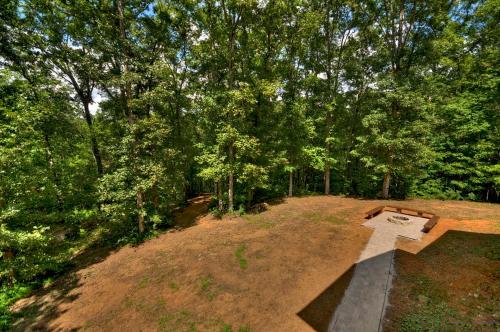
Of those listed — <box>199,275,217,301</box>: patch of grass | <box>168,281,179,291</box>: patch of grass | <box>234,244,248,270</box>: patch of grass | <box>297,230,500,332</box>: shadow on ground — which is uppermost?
<box>297,230,500,332</box>: shadow on ground

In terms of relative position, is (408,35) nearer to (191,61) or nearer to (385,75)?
(385,75)

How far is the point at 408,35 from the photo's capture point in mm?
14102

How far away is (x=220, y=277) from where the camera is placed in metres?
6.63

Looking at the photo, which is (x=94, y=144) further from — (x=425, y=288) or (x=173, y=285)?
(x=425, y=288)

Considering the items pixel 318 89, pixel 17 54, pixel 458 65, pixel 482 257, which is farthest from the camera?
pixel 318 89

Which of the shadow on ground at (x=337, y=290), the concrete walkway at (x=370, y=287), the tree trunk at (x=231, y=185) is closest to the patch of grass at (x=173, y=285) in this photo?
the shadow on ground at (x=337, y=290)

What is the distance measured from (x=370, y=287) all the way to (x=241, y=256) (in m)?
4.10

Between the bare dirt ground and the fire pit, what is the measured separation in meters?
1.00

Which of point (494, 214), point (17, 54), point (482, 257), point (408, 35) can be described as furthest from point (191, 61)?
point (494, 214)

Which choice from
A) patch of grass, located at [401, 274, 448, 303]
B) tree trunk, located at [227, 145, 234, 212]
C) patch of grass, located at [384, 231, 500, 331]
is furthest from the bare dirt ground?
tree trunk, located at [227, 145, 234, 212]

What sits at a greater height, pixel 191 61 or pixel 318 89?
pixel 191 61

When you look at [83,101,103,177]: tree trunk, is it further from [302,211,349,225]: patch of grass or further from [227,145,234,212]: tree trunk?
[302,211,349,225]: patch of grass

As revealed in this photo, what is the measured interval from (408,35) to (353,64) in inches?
152

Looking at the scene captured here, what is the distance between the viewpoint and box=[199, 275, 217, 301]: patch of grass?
231 inches
